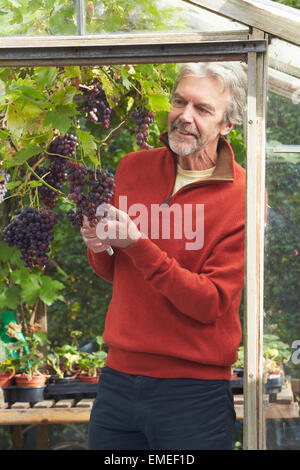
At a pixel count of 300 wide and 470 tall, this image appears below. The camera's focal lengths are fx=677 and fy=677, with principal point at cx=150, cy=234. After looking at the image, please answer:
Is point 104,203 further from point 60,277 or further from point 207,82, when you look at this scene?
point 60,277

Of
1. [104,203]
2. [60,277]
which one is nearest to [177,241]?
[104,203]

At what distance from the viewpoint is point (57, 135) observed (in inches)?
89.5

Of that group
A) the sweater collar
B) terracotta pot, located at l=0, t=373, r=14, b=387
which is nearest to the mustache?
the sweater collar

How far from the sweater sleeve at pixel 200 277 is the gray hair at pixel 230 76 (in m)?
0.36

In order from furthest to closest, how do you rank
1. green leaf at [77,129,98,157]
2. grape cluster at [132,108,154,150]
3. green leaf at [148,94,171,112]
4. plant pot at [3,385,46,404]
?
plant pot at [3,385,46,404] → grape cluster at [132,108,154,150] → green leaf at [148,94,171,112] → green leaf at [77,129,98,157]

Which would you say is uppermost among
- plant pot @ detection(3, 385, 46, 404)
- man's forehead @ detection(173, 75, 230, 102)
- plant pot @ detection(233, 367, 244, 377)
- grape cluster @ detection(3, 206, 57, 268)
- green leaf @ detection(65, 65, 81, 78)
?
green leaf @ detection(65, 65, 81, 78)

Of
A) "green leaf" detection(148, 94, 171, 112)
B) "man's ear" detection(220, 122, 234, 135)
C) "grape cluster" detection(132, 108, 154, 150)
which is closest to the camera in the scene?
"man's ear" detection(220, 122, 234, 135)

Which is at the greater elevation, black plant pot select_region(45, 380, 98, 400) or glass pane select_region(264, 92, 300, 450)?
glass pane select_region(264, 92, 300, 450)

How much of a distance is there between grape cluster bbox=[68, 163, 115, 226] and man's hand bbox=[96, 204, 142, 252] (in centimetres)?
4

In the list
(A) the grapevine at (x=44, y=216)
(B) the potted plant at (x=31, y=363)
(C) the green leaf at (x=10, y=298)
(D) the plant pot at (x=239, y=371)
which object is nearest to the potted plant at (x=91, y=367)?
(B) the potted plant at (x=31, y=363)

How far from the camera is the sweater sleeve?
A: 1729 mm

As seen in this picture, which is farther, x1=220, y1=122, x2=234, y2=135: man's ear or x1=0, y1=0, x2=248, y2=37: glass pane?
x1=220, y1=122, x2=234, y2=135: man's ear

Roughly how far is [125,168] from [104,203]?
20 cm

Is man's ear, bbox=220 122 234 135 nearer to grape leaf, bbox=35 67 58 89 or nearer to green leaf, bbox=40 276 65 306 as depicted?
grape leaf, bbox=35 67 58 89
